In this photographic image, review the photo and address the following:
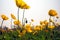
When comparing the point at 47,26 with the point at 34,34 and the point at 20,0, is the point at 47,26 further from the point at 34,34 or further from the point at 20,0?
the point at 20,0

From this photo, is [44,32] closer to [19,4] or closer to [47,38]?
[47,38]

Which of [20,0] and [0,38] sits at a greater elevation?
[20,0]

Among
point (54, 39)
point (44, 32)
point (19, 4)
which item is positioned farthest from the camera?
point (44, 32)

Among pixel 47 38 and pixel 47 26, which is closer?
pixel 47 38

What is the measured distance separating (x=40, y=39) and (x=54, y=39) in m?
0.08

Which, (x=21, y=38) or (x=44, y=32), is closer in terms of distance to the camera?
(x=21, y=38)

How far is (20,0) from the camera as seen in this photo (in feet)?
2.46

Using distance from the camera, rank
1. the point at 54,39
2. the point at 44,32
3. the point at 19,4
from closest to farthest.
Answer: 1. the point at 19,4
2. the point at 54,39
3. the point at 44,32

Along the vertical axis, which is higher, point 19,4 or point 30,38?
point 19,4

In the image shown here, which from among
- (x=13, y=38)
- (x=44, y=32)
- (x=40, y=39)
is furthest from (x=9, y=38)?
(x=44, y=32)

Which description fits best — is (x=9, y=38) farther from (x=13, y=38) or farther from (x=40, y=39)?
(x=40, y=39)

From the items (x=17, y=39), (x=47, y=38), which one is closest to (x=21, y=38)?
(x=17, y=39)

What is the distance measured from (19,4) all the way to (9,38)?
0.14 m

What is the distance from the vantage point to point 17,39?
0.76 meters
